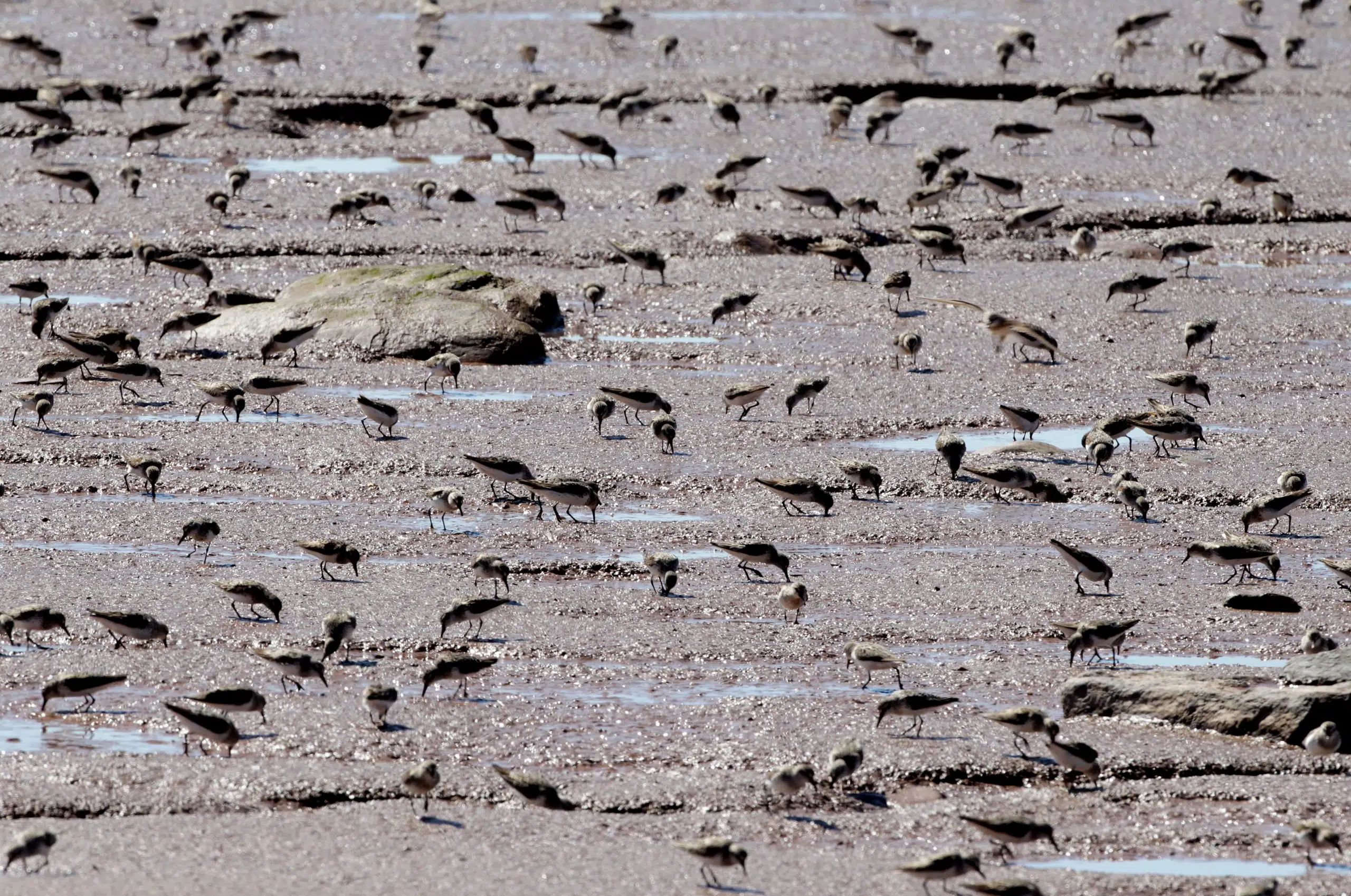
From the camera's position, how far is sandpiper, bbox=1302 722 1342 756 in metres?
11.5

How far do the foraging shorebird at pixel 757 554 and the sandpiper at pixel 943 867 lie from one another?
4.81 metres

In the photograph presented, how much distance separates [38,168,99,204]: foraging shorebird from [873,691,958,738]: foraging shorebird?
17.8 metres

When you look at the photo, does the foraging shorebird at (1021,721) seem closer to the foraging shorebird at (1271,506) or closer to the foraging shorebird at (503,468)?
the foraging shorebird at (1271,506)

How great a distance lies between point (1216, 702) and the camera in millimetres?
11852

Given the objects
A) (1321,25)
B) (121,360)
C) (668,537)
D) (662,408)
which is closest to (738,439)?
(662,408)

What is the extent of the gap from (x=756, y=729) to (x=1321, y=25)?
3045 centimetres

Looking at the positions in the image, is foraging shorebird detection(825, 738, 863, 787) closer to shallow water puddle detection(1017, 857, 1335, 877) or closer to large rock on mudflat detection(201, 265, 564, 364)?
shallow water puddle detection(1017, 857, 1335, 877)

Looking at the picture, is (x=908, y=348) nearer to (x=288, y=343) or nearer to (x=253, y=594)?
(x=288, y=343)

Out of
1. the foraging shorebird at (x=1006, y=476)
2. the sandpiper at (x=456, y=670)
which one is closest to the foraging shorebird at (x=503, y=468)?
the sandpiper at (x=456, y=670)

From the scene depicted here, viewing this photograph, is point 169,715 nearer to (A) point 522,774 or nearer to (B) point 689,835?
(A) point 522,774

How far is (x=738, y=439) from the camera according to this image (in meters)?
18.5

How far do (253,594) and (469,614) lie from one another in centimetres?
156

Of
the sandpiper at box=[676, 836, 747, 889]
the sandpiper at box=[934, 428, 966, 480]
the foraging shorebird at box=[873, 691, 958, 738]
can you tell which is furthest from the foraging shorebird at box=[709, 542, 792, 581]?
the sandpiper at box=[676, 836, 747, 889]

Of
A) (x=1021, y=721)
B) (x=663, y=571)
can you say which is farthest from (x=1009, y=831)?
(x=663, y=571)
